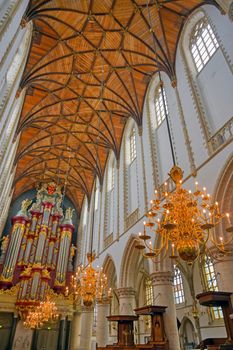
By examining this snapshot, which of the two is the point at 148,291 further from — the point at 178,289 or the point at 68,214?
the point at 68,214

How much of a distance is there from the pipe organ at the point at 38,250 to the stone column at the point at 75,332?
2.53 meters

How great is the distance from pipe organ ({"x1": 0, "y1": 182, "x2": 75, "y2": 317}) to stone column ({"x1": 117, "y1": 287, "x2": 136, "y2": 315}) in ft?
27.5

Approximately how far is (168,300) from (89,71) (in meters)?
12.3

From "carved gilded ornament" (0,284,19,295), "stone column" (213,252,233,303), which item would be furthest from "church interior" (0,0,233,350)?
"carved gilded ornament" (0,284,19,295)

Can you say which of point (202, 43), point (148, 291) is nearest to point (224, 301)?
point (202, 43)

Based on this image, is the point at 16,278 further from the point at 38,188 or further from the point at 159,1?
the point at 159,1

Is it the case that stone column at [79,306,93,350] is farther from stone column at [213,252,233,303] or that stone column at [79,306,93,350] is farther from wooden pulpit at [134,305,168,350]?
stone column at [213,252,233,303]

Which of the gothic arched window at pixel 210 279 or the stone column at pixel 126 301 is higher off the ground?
the gothic arched window at pixel 210 279

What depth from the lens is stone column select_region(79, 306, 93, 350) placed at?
15445 millimetres

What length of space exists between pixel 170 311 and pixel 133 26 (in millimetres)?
12579

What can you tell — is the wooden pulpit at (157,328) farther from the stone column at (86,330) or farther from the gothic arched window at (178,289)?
the stone column at (86,330)

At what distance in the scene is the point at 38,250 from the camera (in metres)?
20.6

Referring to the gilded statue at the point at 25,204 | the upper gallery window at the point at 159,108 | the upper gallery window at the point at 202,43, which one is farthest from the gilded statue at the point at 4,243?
the upper gallery window at the point at 202,43

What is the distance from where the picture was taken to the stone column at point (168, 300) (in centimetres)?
871
